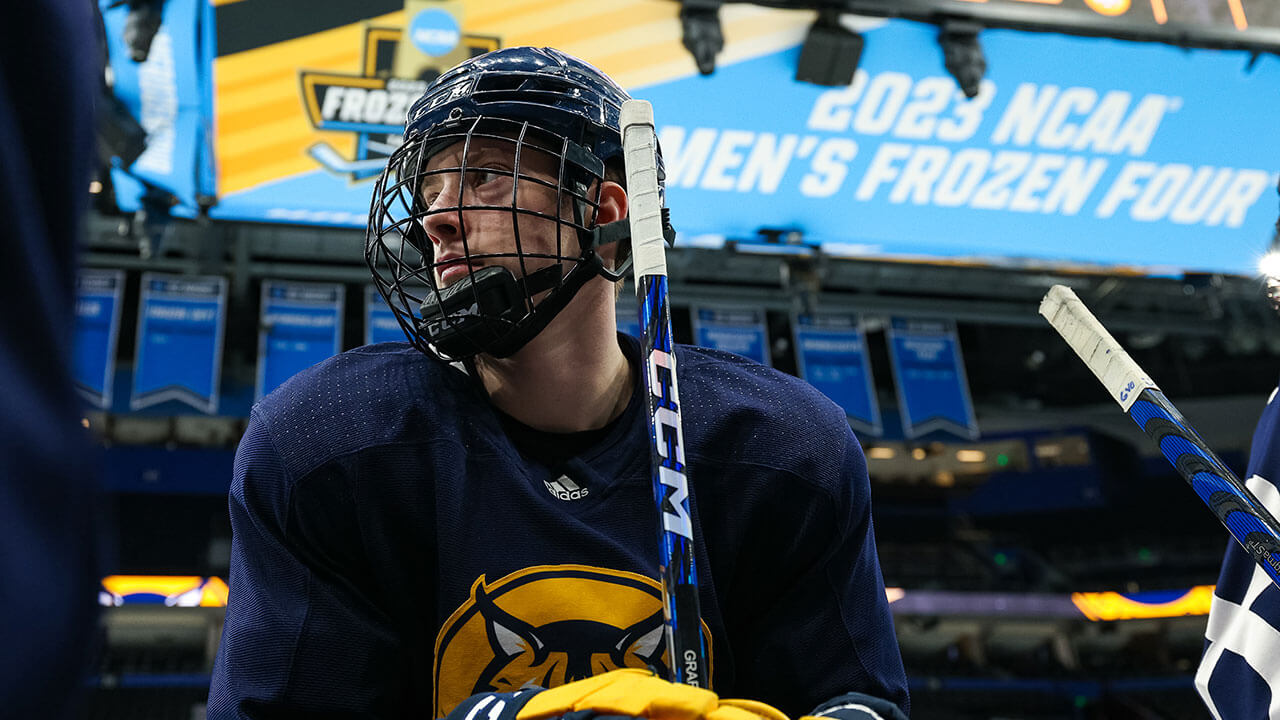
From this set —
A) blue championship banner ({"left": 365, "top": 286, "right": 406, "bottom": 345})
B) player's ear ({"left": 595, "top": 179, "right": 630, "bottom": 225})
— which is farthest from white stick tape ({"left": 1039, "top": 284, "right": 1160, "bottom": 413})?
blue championship banner ({"left": 365, "top": 286, "right": 406, "bottom": 345})

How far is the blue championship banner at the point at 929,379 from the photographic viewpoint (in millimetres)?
6953

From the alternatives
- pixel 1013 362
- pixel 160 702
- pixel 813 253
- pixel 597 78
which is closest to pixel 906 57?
pixel 813 253

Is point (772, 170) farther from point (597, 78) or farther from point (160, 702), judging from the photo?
point (160, 702)

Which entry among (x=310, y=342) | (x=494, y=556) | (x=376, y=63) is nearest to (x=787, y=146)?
(x=376, y=63)

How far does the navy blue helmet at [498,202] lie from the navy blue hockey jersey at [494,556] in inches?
5.4

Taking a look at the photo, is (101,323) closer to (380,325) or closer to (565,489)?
(380,325)

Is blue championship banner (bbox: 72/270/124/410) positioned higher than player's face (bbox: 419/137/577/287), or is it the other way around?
blue championship banner (bbox: 72/270/124/410)

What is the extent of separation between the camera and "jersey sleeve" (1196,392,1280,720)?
1.52 m

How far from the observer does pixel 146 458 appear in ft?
37.0

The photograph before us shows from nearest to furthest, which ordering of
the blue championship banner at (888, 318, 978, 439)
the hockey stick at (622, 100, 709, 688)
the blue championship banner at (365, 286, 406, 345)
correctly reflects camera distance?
the hockey stick at (622, 100, 709, 688), the blue championship banner at (365, 286, 406, 345), the blue championship banner at (888, 318, 978, 439)

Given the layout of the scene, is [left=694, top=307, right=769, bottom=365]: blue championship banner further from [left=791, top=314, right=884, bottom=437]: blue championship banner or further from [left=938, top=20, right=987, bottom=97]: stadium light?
[left=938, top=20, right=987, bottom=97]: stadium light

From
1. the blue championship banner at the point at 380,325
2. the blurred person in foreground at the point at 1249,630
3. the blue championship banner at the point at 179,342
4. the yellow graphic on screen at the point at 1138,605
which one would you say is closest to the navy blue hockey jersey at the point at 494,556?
the blurred person in foreground at the point at 1249,630

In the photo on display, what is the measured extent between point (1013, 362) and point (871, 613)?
42.7 feet

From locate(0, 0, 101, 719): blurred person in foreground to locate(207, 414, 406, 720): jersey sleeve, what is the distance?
0.71 meters
